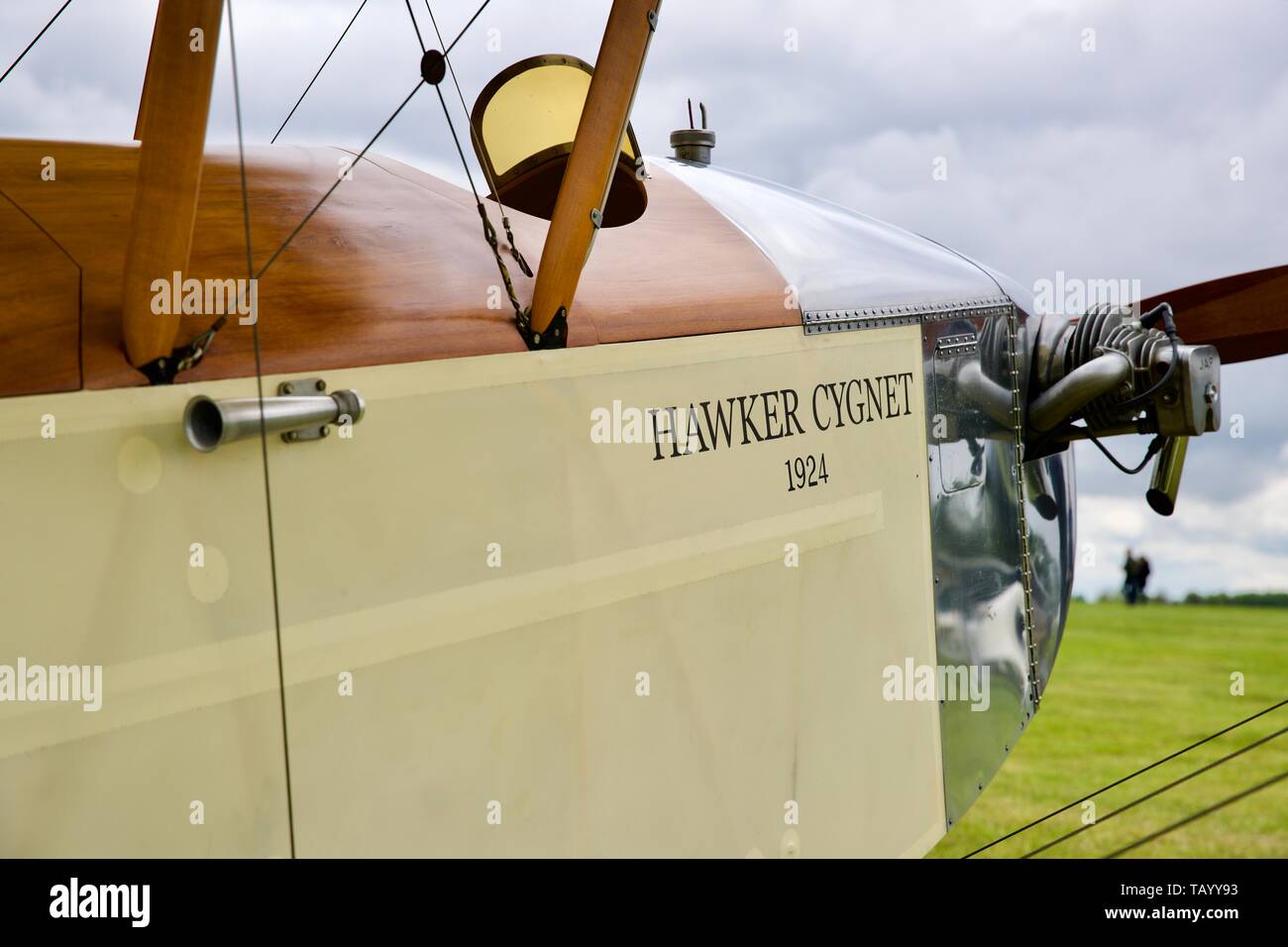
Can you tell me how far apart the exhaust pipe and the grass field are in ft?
13.7

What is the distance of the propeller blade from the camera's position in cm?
479

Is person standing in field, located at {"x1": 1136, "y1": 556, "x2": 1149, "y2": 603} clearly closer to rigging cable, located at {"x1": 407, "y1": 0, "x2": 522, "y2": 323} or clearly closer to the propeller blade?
the propeller blade

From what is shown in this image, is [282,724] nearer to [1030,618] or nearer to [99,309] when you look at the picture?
[99,309]

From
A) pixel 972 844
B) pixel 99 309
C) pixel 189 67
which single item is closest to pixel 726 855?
pixel 99 309

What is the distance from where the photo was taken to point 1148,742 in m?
11.4

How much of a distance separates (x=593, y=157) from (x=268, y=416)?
108cm
